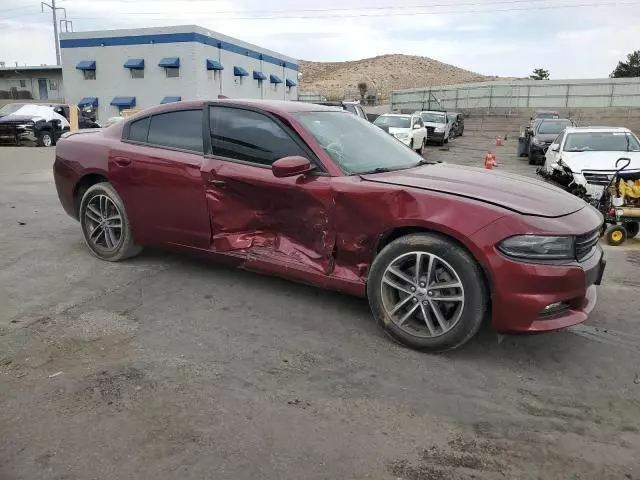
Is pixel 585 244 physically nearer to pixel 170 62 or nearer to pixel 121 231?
pixel 121 231

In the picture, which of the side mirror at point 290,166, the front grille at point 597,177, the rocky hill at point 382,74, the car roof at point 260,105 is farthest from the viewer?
the rocky hill at point 382,74

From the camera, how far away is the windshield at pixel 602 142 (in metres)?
11.0

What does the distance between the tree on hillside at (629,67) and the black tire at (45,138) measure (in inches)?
2680

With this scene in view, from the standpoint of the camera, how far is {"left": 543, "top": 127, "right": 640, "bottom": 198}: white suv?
8992 millimetres

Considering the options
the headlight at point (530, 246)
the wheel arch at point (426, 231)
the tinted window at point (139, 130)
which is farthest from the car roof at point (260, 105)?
the headlight at point (530, 246)

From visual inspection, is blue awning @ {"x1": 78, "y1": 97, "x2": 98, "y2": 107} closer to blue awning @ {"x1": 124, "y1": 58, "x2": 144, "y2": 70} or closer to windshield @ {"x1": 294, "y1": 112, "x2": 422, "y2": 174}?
blue awning @ {"x1": 124, "y1": 58, "x2": 144, "y2": 70}

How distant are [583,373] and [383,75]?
317ft

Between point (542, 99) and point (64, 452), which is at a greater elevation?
point (542, 99)

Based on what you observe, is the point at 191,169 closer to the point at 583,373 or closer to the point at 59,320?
the point at 59,320

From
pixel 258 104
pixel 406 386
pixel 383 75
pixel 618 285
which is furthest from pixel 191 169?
pixel 383 75

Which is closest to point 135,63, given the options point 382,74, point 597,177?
point 597,177

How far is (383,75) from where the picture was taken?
312ft

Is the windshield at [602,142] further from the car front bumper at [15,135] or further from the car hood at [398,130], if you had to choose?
the car front bumper at [15,135]

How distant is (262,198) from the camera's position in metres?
4.23
